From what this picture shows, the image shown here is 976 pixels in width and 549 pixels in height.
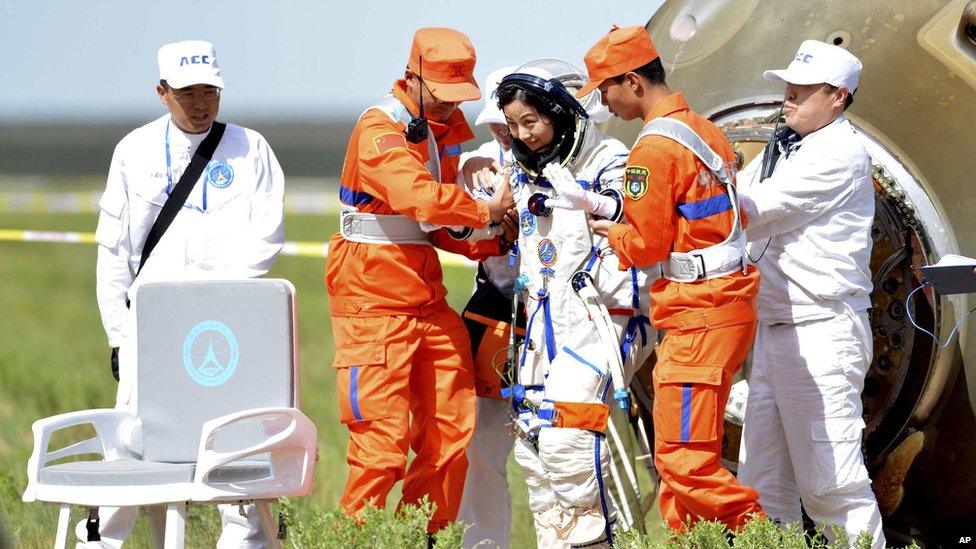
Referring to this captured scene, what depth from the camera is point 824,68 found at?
18.2 feet

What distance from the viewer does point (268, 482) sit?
5344 millimetres

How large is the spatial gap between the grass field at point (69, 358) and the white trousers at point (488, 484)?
3.48 feet

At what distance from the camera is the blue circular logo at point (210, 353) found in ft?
18.6

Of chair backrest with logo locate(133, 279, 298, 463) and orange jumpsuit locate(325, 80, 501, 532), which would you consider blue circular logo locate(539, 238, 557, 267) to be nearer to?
orange jumpsuit locate(325, 80, 501, 532)

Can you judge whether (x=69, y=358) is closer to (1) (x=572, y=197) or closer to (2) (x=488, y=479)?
(2) (x=488, y=479)

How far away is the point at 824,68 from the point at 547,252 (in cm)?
126

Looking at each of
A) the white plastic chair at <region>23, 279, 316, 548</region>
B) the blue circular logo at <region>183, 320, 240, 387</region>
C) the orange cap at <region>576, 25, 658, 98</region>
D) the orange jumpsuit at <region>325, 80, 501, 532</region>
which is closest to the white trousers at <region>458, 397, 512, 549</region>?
the orange jumpsuit at <region>325, 80, 501, 532</region>

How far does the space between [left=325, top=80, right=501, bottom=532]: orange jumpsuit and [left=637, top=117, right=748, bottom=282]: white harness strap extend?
0.87 metres

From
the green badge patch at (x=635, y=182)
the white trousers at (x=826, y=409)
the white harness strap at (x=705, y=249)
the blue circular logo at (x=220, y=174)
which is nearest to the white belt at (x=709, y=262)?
the white harness strap at (x=705, y=249)

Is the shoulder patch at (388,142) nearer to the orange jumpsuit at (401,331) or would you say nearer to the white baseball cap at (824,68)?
the orange jumpsuit at (401,331)

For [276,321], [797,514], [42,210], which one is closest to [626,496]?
[797,514]

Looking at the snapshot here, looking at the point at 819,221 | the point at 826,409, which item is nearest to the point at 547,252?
the point at 819,221

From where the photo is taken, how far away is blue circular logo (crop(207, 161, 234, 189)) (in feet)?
20.6

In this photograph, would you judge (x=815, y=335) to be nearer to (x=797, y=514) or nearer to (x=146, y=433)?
(x=797, y=514)
